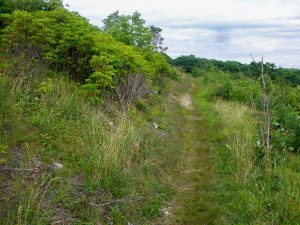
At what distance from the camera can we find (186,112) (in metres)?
14.8

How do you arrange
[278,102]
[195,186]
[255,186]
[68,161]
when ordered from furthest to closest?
1. [278,102]
2. [195,186]
3. [255,186]
4. [68,161]

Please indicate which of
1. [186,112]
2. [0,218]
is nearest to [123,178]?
[0,218]

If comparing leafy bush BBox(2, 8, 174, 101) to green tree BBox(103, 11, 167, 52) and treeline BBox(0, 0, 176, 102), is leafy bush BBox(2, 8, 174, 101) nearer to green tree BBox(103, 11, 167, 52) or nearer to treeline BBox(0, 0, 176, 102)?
treeline BBox(0, 0, 176, 102)

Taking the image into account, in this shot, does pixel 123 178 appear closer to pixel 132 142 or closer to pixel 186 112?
pixel 132 142

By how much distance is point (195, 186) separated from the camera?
6.73m

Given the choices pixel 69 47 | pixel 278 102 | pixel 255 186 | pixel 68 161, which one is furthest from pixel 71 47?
pixel 278 102

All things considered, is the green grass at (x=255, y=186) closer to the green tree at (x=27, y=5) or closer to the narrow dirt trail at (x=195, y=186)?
the narrow dirt trail at (x=195, y=186)

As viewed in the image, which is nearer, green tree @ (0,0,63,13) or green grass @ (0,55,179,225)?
green grass @ (0,55,179,225)

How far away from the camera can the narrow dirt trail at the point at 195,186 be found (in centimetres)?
551

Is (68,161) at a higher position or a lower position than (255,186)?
higher

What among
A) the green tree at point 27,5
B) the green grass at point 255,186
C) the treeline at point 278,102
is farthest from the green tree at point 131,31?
the green grass at point 255,186

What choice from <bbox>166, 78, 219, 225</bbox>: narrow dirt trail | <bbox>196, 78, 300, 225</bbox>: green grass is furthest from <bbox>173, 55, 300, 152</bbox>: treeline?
<bbox>166, 78, 219, 225</bbox>: narrow dirt trail

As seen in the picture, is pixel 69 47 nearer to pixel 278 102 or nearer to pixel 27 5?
pixel 27 5

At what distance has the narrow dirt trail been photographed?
5508 millimetres
